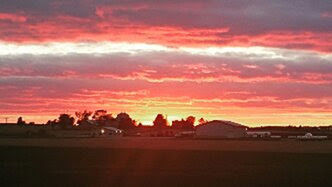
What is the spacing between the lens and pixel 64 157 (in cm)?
5672

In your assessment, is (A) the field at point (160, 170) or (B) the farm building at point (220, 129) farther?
(B) the farm building at point (220, 129)

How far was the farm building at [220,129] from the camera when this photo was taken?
162m

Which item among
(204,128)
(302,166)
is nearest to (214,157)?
(302,166)

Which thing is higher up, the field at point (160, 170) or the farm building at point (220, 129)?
the farm building at point (220, 129)

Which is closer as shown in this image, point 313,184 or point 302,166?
point 313,184

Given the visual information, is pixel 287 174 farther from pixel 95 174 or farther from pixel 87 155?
pixel 87 155

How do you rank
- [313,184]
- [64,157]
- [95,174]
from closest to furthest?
[313,184] → [95,174] → [64,157]

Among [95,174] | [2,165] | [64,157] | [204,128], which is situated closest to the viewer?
[95,174]

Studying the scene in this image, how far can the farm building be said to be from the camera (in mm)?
161700

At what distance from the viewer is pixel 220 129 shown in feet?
543

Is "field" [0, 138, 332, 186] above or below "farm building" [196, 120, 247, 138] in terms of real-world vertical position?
below

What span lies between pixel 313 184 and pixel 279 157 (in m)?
23.5

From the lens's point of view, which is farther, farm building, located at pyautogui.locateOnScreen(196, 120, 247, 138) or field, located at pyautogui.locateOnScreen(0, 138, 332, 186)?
farm building, located at pyautogui.locateOnScreen(196, 120, 247, 138)

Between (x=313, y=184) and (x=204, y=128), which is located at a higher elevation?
(x=204, y=128)
